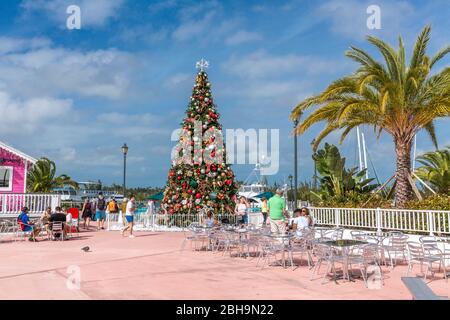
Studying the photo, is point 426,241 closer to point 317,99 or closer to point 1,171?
point 317,99

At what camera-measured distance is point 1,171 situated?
22.6 m

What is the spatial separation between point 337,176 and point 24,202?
1437 centimetres

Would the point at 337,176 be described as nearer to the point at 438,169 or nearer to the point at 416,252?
the point at 438,169

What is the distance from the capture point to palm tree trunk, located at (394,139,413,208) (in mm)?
14828

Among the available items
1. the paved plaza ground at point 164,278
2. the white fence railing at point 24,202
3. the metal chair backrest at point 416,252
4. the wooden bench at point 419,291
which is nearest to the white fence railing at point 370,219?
the paved plaza ground at point 164,278

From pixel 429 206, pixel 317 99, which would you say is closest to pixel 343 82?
pixel 317 99

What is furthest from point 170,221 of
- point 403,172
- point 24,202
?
point 403,172

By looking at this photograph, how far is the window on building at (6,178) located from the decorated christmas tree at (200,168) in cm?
837

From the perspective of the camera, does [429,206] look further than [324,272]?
Yes

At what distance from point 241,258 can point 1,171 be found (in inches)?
661

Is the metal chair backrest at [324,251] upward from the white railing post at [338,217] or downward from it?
downward

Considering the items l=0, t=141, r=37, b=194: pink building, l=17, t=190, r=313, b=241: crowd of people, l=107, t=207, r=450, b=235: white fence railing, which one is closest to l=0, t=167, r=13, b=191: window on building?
l=0, t=141, r=37, b=194: pink building

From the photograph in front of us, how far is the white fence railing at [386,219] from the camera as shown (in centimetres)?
1181

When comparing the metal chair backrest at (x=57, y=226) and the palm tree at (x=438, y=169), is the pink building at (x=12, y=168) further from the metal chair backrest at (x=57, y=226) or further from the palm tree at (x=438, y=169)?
the palm tree at (x=438, y=169)
